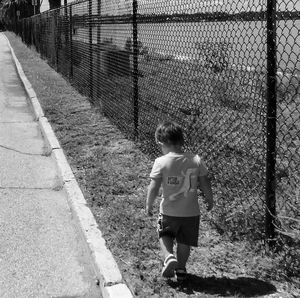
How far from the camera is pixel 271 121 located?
11.8 feet

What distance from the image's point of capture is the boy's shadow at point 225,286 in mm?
3252

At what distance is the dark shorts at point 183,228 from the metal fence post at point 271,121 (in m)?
0.54

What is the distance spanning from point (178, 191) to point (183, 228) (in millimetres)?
248

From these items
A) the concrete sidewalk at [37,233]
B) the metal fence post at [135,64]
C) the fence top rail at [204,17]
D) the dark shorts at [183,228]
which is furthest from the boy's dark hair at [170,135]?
the metal fence post at [135,64]

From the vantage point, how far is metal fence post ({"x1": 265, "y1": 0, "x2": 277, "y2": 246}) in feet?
11.4

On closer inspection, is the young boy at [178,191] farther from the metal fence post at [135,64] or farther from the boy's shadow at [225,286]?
the metal fence post at [135,64]

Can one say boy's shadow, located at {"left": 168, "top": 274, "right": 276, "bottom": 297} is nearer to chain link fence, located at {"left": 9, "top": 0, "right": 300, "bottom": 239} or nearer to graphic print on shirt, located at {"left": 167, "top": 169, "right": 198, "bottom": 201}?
chain link fence, located at {"left": 9, "top": 0, "right": 300, "bottom": 239}

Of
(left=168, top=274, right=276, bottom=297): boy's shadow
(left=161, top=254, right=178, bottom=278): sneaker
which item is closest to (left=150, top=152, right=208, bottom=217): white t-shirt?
(left=161, top=254, right=178, bottom=278): sneaker

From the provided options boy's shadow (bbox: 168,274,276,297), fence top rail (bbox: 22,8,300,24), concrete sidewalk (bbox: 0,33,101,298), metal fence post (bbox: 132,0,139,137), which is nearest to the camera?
boy's shadow (bbox: 168,274,276,297)

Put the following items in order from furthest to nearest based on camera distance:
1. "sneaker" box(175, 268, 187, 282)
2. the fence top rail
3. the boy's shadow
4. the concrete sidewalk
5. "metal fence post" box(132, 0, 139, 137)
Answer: "metal fence post" box(132, 0, 139, 137)
the concrete sidewalk
the fence top rail
"sneaker" box(175, 268, 187, 282)
the boy's shadow

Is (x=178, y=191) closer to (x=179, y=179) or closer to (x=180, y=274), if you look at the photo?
Result: (x=179, y=179)

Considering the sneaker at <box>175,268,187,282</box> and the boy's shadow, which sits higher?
the sneaker at <box>175,268,187,282</box>

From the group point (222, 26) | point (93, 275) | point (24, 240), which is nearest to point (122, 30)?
point (222, 26)

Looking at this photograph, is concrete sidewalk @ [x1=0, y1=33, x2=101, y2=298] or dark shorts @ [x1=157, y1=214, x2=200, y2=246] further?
concrete sidewalk @ [x1=0, y1=33, x2=101, y2=298]
